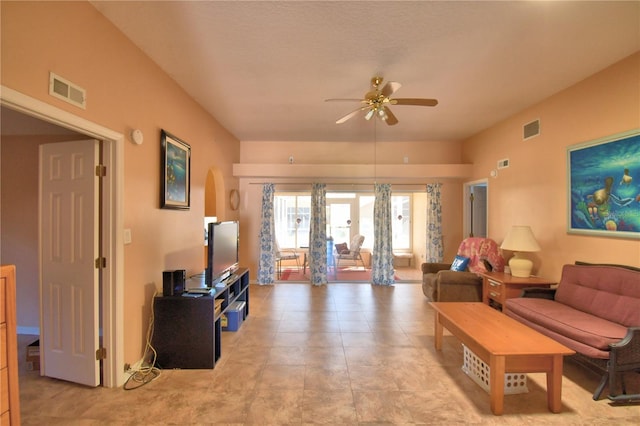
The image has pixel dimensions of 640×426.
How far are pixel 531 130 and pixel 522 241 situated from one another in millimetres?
1536

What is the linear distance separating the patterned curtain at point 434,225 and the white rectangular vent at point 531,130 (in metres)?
1.82

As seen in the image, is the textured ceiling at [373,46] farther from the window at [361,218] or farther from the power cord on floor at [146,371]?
the window at [361,218]

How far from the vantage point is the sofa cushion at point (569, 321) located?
6.76ft

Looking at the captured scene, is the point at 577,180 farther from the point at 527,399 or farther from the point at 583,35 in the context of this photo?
the point at 527,399

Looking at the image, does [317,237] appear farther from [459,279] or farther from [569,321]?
[569,321]

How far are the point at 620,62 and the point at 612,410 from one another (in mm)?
2964

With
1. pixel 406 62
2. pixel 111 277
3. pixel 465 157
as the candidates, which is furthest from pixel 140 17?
pixel 465 157

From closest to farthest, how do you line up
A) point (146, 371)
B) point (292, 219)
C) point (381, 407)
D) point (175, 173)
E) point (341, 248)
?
point (381, 407) → point (146, 371) → point (175, 173) → point (341, 248) → point (292, 219)

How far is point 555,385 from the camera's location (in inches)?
75.2

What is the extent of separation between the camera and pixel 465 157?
5457mm

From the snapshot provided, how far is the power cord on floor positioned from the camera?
2248mm

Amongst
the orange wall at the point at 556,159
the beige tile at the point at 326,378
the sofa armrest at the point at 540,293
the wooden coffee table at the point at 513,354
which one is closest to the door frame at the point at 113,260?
the beige tile at the point at 326,378

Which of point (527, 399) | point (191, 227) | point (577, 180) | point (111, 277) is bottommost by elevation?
point (527, 399)

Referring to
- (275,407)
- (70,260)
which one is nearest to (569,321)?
(275,407)
